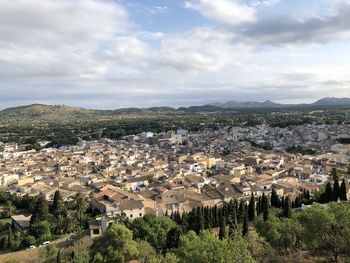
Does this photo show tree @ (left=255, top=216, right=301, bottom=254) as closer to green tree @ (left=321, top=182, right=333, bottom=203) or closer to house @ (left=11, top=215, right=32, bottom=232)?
green tree @ (left=321, top=182, right=333, bottom=203)

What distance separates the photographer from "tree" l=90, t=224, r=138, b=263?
2920 cm

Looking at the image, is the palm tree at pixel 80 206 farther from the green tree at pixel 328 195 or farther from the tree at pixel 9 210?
the green tree at pixel 328 195

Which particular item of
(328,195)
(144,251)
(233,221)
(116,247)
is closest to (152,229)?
(144,251)

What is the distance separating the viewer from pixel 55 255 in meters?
31.4

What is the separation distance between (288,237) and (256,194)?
24.0m

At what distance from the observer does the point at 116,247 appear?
1169 inches

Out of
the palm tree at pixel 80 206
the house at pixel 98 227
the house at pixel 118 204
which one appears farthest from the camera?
the palm tree at pixel 80 206

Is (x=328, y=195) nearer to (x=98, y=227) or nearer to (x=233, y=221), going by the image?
(x=233, y=221)

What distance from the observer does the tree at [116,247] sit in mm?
29203

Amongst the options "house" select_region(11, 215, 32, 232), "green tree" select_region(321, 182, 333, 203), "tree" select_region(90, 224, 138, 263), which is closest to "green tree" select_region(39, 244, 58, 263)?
"tree" select_region(90, 224, 138, 263)

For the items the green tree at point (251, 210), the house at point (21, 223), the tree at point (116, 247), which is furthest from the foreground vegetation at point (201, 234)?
the house at point (21, 223)

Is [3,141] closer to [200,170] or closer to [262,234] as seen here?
[200,170]

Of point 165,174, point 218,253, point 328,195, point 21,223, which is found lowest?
point 21,223

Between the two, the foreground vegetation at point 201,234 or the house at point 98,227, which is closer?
the foreground vegetation at point 201,234
